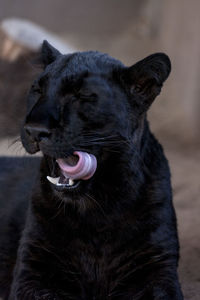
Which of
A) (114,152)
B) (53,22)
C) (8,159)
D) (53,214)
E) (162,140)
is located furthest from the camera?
(53,22)

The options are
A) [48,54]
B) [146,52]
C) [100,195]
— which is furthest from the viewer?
[146,52]

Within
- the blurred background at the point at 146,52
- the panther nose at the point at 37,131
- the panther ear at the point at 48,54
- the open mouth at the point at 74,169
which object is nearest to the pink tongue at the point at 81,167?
the open mouth at the point at 74,169

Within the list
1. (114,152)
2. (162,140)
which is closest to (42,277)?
(114,152)

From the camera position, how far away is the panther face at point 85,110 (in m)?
3.19

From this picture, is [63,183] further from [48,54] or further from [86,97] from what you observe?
[48,54]

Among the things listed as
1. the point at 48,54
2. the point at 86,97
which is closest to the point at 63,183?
the point at 86,97

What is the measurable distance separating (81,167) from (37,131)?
277mm

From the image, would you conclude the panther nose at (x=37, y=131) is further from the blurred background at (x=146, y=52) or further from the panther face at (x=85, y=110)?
the blurred background at (x=146, y=52)

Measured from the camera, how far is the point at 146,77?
345 cm

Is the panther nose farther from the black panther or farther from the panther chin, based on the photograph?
the panther chin

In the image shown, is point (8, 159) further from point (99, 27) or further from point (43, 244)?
point (99, 27)

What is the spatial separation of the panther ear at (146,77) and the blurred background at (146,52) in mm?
765

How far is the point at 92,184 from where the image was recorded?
3.50 metres

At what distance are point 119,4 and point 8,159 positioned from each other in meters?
8.24
